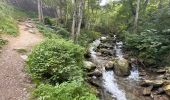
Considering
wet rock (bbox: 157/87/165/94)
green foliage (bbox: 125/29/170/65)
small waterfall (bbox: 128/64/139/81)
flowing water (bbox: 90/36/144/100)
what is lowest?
small waterfall (bbox: 128/64/139/81)

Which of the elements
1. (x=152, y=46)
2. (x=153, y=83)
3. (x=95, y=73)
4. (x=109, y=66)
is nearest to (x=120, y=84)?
(x=95, y=73)

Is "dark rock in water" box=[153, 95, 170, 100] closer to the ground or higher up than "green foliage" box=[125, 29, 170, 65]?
closer to the ground

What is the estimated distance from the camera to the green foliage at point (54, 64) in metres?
8.88

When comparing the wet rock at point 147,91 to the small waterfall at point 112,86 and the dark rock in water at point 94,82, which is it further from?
the dark rock in water at point 94,82

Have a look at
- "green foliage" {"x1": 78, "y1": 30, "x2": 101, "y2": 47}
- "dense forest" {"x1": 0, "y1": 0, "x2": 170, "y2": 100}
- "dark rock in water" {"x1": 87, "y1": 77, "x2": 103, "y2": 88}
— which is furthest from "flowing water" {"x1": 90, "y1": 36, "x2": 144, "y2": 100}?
"green foliage" {"x1": 78, "y1": 30, "x2": 101, "y2": 47}

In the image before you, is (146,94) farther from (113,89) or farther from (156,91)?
(113,89)

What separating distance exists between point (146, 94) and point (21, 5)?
1177 inches

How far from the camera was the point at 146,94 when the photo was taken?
11.8 metres

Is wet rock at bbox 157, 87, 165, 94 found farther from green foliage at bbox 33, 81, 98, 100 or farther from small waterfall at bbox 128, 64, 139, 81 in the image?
green foliage at bbox 33, 81, 98, 100

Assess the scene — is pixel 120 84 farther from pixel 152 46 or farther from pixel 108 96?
pixel 152 46

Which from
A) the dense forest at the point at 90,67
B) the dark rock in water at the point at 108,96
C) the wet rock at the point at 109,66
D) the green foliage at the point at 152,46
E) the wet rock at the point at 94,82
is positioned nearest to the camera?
the dense forest at the point at 90,67

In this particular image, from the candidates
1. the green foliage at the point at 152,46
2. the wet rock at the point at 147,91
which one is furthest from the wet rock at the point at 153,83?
the green foliage at the point at 152,46

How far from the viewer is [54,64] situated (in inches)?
358

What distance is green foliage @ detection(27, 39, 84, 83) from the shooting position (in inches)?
350
